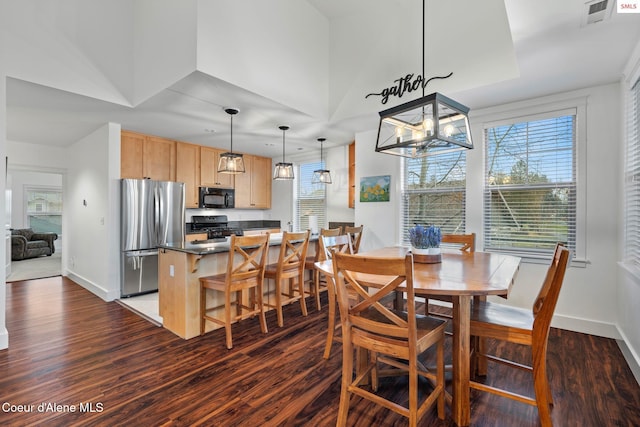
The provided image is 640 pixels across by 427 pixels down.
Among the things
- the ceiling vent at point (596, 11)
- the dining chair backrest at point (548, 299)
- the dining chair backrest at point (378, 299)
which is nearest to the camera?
the dining chair backrest at point (378, 299)

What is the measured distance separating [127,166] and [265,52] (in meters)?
2.78

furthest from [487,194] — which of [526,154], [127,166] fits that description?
[127,166]

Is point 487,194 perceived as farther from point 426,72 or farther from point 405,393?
point 405,393

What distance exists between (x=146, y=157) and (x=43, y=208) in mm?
6986

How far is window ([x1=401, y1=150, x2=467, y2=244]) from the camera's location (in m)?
3.79

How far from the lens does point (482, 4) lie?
2.79 metres

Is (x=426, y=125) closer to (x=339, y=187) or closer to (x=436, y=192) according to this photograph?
(x=436, y=192)

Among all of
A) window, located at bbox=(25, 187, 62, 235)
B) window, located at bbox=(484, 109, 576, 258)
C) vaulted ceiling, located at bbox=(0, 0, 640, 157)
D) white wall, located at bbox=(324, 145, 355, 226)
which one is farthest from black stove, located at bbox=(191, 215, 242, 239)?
window, located at bbox=(25, 187, 62, 235)

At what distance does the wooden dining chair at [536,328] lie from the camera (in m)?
1.58

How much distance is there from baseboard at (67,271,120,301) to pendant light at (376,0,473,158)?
412 centimetres

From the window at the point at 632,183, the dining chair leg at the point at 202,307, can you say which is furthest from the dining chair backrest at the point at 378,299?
the window at the point at 632,183

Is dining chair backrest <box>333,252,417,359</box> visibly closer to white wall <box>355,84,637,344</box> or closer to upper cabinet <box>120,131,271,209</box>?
white wall <box>355,84,637,344</box>

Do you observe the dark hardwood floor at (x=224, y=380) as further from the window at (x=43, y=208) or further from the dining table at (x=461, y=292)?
the window at (x=43, y=208)

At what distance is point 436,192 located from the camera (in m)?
3.97
